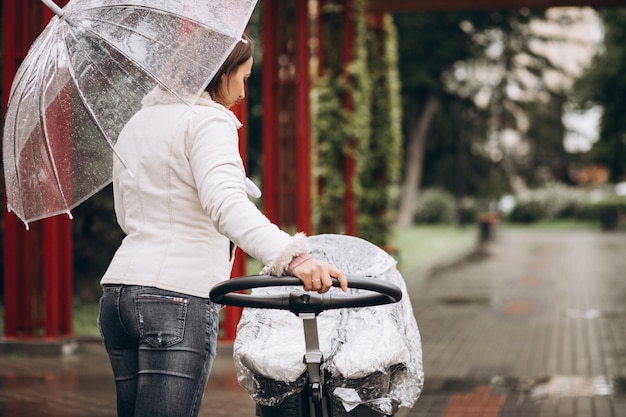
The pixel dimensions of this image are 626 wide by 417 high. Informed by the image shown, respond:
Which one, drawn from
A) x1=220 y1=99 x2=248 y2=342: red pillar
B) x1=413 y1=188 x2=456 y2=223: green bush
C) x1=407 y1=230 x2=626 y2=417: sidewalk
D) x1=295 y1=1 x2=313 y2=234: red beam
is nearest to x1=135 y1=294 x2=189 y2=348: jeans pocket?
x1=407 y1=230 x2=626 y2=417: sidewalk

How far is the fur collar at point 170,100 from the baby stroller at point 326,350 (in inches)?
20.4

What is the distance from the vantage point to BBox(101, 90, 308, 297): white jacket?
2646 mm

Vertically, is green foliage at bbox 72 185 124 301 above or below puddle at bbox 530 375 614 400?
above

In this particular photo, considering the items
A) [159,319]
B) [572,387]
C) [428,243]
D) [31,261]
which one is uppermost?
[159,319]

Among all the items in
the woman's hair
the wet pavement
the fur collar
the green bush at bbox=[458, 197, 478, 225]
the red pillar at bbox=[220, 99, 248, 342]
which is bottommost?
the green bush at bbox=[458, 197, 478, 225]

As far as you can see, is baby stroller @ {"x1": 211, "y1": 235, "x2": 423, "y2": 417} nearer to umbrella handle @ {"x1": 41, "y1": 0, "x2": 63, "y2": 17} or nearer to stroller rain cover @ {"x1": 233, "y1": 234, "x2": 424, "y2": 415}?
stroller rain cover @ {"x1": 233, "y1": 234, "x2": 424, "y2": 415}

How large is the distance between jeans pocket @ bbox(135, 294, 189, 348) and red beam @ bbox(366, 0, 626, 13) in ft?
34.4

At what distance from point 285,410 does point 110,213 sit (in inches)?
362

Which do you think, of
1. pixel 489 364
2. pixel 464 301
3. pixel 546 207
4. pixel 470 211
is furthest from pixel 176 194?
pixel 546 207

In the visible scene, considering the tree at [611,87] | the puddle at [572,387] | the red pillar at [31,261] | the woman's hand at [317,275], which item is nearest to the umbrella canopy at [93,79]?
the woman's hand at [317,275]

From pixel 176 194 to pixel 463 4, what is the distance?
11.4m

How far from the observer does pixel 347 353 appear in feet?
9.12

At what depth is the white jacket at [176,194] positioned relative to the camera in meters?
2.65

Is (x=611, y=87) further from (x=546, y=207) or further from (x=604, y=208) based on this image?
(x=546, y=207)
